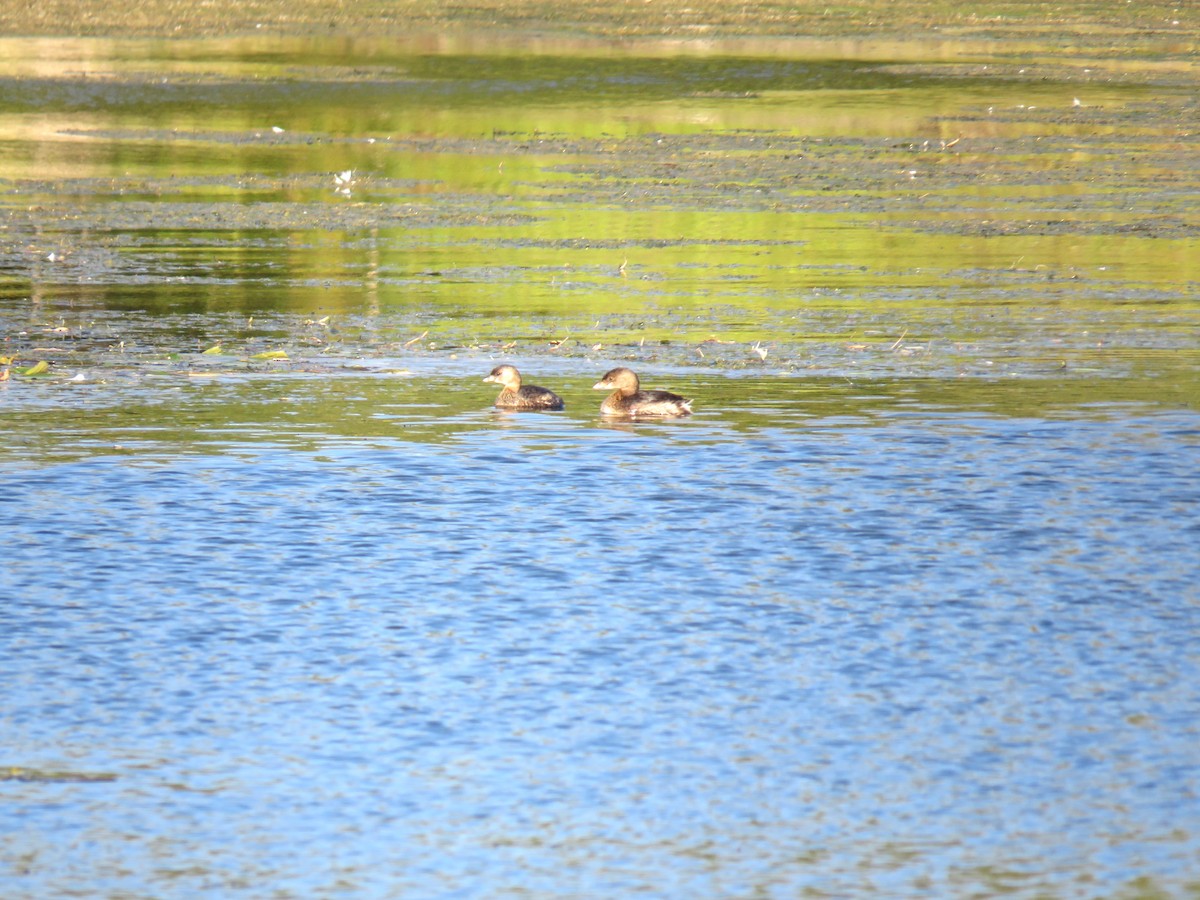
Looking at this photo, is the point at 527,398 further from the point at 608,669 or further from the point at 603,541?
the point at 608,669

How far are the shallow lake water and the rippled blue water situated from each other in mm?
28

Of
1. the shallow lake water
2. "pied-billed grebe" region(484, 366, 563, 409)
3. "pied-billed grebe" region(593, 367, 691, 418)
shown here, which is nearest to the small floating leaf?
the shallow lake water

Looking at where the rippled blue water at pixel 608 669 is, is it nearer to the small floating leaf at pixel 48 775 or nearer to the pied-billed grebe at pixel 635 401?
the small floating leaf at pixel 48 775

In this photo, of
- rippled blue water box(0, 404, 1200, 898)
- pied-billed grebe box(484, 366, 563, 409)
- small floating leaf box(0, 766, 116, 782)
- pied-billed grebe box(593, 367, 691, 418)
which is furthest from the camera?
pied-billed grebe box(484, 366, 563, 409)

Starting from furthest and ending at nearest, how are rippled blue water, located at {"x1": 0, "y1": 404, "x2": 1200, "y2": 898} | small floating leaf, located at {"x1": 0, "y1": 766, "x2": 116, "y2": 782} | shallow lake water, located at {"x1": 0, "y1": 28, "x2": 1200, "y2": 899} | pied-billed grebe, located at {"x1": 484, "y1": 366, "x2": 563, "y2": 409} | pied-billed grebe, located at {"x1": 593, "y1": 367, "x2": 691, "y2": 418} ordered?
pied-billed grebe, located at {"x1": 484, "y1": 366, "x2": 563, "y2": 409} → pied-billed grebe, located at {"x1": 593, "y1": 367, "x2": 691, "y2": 418} → small floating leaf, located at {"x1": 0, "y1": 766, "x2": 116, "y2": 782} → shallow lake water, located at {"x1": 0, "y1": 28, "x2": 1200, "y2": 899} → rippled blue water, located at {"x1": 0, "y1": 404, "x2": 1200, "y2": 898}

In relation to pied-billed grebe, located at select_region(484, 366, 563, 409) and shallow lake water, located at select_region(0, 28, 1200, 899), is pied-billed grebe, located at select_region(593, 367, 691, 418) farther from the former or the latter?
pied-billed grebe, located at select_region(484, 366, 563, 409)

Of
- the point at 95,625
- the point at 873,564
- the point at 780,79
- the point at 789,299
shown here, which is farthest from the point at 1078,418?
the point at 780,79

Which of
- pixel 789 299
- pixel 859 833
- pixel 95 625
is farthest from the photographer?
pixel 789 299

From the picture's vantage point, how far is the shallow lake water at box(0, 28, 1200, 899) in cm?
744

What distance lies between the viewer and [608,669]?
30.0 feet

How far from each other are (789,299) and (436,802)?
13.1 meters

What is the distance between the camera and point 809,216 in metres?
26.0

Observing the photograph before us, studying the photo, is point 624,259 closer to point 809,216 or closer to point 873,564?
point 809,216

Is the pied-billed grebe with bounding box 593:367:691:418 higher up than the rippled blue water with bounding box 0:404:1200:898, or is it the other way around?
the pied-billed grebe with bounding box 593:367:691:418
